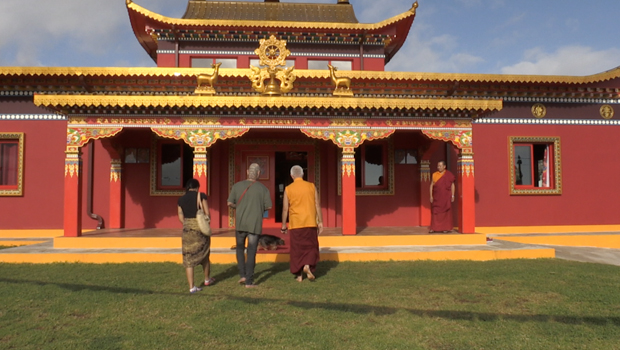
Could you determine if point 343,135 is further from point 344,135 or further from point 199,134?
point 199,134

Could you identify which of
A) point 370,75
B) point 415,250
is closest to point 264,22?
point 370,75

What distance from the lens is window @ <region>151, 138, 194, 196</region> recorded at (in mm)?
10203

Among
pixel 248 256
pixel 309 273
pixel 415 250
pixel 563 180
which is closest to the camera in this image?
pixel 248 256

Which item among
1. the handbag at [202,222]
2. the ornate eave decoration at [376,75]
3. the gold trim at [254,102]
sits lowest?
the handbag at [202,222]

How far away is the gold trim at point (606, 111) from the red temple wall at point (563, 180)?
Answer: 318 millimetres

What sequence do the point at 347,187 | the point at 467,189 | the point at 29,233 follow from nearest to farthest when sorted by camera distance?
1. the point at 347,187
2. the point at 467,189
3. the point at 29,233

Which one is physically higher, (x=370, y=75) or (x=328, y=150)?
(x=370, y=75)

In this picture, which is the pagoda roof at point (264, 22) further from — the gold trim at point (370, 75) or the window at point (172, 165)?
the window at point (172, 165)

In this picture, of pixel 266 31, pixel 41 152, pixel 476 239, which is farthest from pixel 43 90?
pixel 476 239

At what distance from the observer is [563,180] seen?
10.9m

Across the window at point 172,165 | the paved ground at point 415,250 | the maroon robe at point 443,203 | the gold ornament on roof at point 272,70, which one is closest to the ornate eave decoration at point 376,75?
the gold ornament on roof at point 272,70

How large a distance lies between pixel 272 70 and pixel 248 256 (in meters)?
4.87

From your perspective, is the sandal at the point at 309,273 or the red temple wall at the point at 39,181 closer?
the sandal at the point at 309,273

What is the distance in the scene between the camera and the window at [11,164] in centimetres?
985
